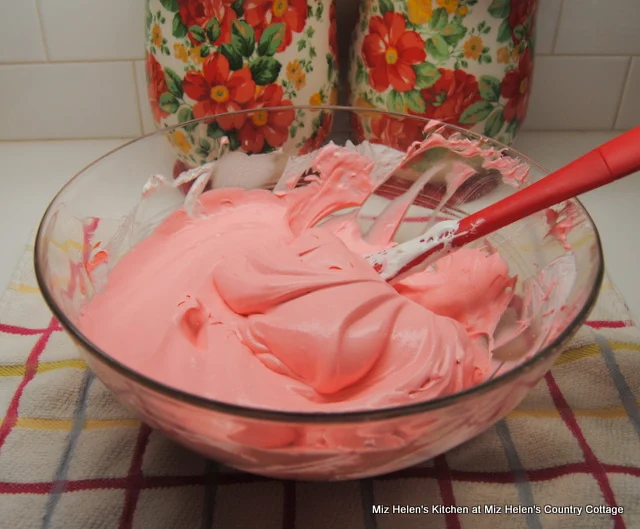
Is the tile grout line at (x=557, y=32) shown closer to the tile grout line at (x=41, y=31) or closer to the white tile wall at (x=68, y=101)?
the white tile wall at (x=68, y=101)

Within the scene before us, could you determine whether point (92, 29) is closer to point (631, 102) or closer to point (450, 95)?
point (450, 95)

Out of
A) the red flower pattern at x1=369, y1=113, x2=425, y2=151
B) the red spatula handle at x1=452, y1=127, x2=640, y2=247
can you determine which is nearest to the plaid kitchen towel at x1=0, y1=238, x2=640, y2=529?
the red spatula handle at x1=452, y1=127, x2=640, y2=247

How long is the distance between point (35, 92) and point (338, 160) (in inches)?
25.1

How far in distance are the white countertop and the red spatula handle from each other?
0.96ft

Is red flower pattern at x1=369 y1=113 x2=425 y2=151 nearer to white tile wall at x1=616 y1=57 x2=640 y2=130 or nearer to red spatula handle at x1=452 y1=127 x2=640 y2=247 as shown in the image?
red spatula handle at x1=452 y1=127 x2=640 y2=247

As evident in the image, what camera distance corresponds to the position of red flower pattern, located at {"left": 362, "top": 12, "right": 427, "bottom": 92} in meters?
0.91

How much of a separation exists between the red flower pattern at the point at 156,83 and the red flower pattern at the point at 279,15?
0.53 ft

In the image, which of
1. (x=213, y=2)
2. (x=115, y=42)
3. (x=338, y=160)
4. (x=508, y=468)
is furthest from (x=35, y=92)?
(x=508, y=468)

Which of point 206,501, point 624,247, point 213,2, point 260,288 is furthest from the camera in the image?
point 624,247

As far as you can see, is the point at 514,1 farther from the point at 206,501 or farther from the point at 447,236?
the point at 206,501

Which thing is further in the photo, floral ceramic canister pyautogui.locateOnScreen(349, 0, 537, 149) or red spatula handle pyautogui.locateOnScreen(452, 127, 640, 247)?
floral ceramic canister pyautogui.locateOnScreen(349, 0, 537, 149)

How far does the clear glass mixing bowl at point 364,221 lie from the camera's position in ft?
1.49

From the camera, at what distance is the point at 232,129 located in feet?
2.85

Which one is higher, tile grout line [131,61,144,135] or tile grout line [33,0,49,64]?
tile grout line [33,0,49,64]
